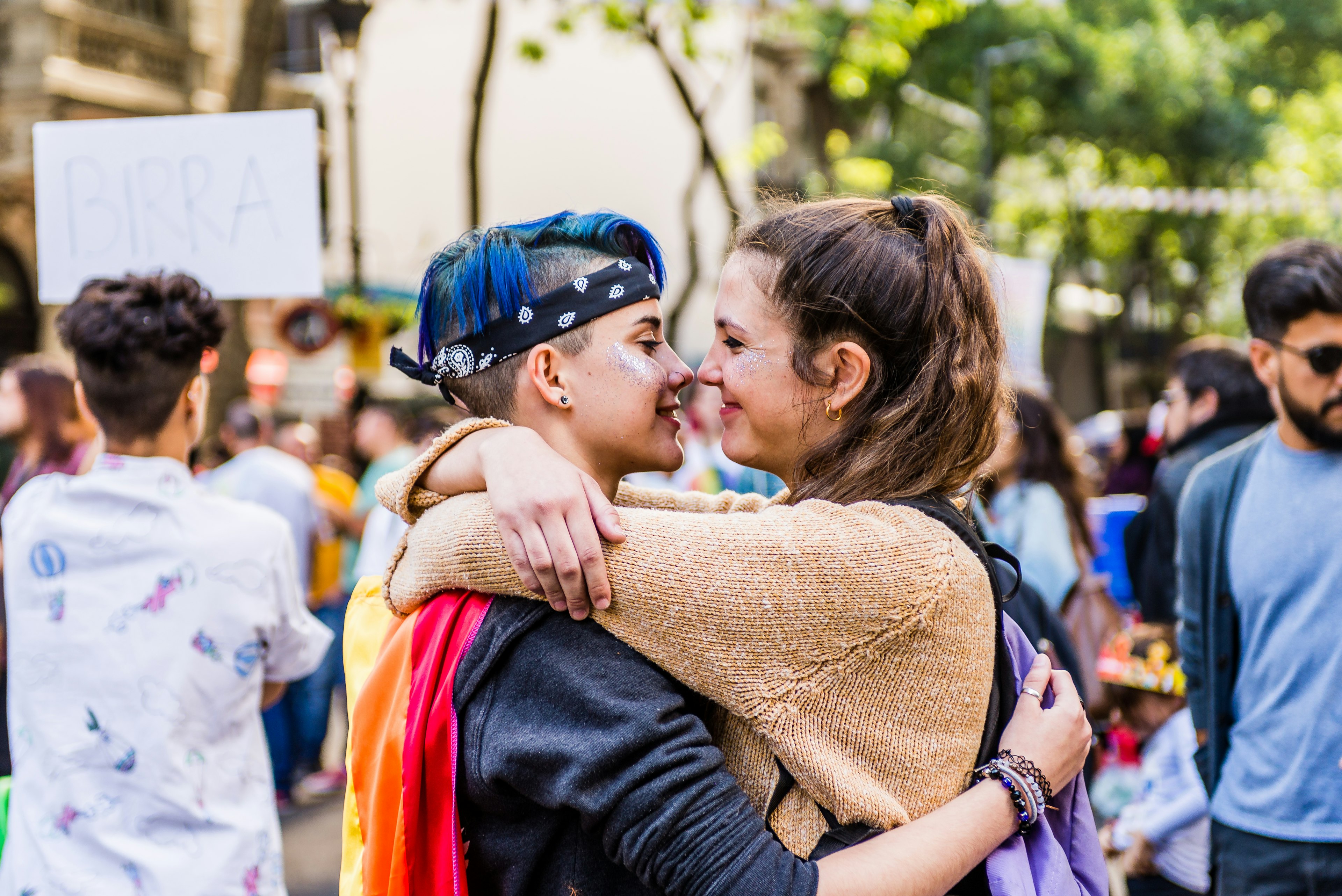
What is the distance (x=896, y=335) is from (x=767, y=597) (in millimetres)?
472

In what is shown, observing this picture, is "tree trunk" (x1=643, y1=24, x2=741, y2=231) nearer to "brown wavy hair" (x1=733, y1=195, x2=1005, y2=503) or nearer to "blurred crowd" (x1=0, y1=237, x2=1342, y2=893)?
"blurred crowd" (x1=0, y1=237, x2=1342, y2=893)

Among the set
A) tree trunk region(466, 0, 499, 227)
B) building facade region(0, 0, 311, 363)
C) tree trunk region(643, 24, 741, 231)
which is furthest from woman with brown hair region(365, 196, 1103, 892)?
building facade region(0, 0, 311, 363)

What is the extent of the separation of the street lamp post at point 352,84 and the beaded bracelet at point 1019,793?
A: 28.0 feet

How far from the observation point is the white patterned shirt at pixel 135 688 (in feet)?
8.66

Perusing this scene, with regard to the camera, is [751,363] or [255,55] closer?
[751,363]

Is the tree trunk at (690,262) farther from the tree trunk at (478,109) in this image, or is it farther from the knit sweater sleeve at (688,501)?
the knit sweater sleeve at (688,501)

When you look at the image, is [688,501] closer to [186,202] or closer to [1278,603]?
[1278,603]

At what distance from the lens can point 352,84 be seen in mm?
9664

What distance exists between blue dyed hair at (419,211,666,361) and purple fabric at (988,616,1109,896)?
870mm

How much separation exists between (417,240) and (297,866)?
16539mm

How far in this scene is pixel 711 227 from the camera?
2375 centimetres

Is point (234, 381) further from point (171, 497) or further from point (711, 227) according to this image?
point (711, 227)

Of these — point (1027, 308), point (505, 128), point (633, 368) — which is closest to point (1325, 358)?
point (633, 368)

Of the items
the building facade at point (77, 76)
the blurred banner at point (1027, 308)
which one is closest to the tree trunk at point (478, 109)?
the building facade at point (77, 76)
